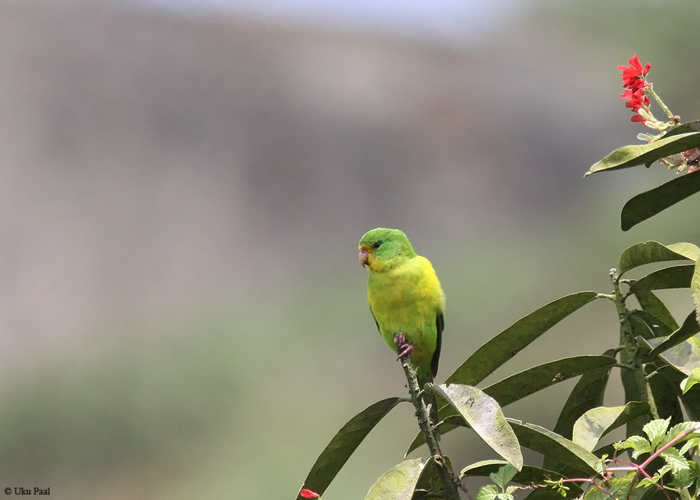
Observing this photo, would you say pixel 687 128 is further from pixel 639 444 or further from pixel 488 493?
pixel 488 493

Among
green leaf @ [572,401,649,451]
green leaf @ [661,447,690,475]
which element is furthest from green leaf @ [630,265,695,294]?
green leaf @ [661,447,690,475]

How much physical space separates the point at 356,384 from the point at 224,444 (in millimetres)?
1803

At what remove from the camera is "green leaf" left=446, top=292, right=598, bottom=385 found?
5.40 ft

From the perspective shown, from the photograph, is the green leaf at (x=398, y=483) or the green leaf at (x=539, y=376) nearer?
the green leaf at (x=398, y=483)

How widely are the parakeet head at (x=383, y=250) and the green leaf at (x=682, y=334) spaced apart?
1.73 m

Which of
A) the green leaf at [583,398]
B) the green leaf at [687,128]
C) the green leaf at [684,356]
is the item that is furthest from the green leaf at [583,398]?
the green leaf at [687,128]

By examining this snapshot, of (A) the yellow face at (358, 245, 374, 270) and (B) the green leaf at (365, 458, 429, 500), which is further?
(A) the yellow face at (358, 245, 374, 270)

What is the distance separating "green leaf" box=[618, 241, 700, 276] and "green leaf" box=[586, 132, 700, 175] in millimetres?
197

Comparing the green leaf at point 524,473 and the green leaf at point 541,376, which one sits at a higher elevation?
the green leaf at point 541,376

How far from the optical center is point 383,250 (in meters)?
3.15

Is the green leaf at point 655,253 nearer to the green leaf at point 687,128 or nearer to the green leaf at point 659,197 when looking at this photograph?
the green leaf at point 659,197

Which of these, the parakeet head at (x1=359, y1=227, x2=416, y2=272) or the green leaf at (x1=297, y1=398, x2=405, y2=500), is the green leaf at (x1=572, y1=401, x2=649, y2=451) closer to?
the green leaf at (x1=297, y1=398, x2=405, y2=500)

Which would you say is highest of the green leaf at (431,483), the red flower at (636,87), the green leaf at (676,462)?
the red flower at (636,87)

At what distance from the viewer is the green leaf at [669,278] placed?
160 centimetres
